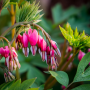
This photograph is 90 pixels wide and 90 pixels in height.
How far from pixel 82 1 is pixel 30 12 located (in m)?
2.02

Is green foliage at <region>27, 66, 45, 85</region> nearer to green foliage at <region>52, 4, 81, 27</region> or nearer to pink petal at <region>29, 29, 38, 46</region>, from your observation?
pink petal at <region>29, 29, 38, 46</region>

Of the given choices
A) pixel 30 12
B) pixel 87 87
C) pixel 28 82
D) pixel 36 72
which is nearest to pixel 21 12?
pixel 30 12

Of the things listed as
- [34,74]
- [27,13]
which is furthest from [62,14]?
[27,13]

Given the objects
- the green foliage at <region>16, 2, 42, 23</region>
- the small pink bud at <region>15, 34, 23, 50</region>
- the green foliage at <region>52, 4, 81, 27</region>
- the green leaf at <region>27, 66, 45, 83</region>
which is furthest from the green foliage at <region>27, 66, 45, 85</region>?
the green foliage at <region>52, 4, 81, 27</region>

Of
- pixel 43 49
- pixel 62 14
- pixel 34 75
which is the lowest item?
pixel 34 75

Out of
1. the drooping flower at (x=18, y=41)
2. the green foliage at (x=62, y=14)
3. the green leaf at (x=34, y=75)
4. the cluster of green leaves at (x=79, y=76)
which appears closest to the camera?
the cluster of green leaves at (x=79, y=76)

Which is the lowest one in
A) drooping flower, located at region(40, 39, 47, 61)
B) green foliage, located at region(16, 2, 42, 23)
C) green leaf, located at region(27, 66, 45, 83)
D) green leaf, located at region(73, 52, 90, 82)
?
green leaf, located at region(27, 66, 45, 83)

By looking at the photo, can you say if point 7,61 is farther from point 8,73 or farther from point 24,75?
point 24,75

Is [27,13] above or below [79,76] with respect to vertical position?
above

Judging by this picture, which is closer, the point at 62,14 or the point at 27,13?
the point at 27,13

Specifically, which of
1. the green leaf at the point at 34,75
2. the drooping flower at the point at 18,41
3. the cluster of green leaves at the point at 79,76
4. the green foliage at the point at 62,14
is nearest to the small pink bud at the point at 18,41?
the drooping flower at the point at 18,41

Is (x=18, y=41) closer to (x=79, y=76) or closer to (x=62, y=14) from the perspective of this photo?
(x=79, y=76)

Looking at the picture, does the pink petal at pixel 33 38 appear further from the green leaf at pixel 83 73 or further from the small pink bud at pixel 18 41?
the green leaf at pixel 83 73

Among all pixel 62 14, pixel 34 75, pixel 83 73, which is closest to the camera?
pixel 83 73
